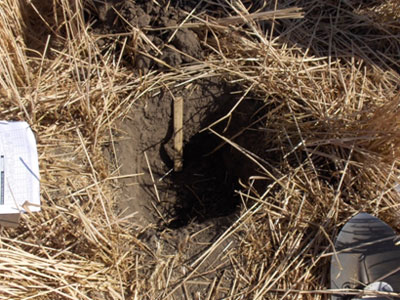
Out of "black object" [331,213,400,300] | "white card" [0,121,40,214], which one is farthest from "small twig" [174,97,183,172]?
"black object" [331,213,400,300]

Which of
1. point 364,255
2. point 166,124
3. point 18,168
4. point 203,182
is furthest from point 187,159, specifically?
point 364,255

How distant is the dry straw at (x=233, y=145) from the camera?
166 centimetres

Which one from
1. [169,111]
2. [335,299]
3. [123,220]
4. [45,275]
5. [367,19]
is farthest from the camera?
[367,19]

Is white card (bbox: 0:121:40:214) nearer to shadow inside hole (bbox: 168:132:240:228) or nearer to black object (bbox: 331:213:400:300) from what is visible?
shadow inside hole (bbox: 168:132:240:228)

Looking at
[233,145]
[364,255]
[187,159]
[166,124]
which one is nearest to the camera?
[364,255]

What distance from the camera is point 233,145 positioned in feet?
6.29

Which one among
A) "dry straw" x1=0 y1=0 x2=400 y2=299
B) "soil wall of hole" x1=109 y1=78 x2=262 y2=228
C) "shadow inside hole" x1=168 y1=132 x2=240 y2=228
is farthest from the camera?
"shadow inside hole" x1=168 y1=132 x2=240 y2=228

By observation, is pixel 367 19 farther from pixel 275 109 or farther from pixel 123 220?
pixel 123 220

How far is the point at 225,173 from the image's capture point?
92.2 inches

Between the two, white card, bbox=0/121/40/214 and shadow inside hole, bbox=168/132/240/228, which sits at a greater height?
white card, bbox=0/121/40/214

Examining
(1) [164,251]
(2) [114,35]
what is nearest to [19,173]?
(1) [164,251]

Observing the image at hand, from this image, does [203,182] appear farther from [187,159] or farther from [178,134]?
[178,134]

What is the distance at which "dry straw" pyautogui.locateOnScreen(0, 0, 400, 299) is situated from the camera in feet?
5.44

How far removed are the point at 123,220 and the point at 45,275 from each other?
0.37m
